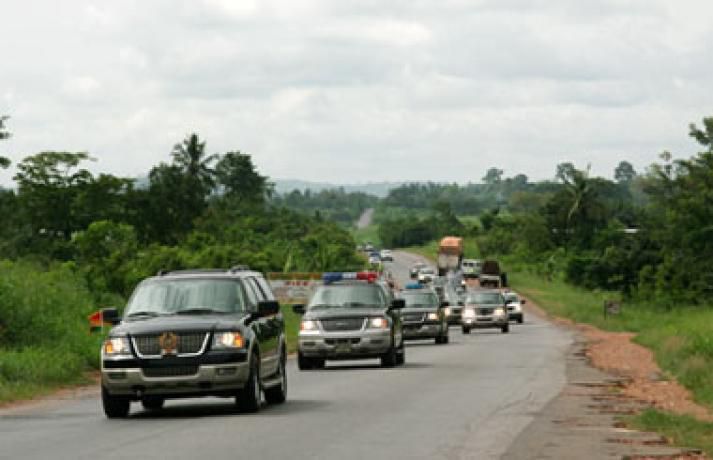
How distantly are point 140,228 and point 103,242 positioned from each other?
2122cm

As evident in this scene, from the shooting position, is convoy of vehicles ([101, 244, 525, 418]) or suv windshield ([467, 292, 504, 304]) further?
suv windshield ([467, 292, 504, 304])

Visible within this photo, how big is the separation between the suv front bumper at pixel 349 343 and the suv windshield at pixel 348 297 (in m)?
0.83

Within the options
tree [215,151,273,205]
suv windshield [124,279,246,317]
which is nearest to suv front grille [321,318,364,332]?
suv windshield [124,279,246,317]

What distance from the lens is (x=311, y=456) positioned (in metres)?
14.2

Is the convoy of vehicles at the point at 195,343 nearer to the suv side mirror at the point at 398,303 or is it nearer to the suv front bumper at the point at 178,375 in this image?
the suv front bumper at the point at 178,375

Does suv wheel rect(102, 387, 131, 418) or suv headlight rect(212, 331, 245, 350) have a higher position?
suv headlight rect(212, 331, 245, 350)

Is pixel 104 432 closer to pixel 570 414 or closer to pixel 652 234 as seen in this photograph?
pixel 570 414

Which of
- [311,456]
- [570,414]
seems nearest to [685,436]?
[570,414]

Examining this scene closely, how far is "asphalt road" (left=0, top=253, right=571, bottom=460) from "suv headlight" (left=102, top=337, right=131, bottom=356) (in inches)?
32.1

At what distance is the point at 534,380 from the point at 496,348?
15.7 meters

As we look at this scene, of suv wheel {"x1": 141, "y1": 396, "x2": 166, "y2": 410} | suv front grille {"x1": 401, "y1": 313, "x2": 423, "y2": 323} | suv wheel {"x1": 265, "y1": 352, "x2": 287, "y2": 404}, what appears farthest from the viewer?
suv front grille {"x1": 401, "y1": 313, "x2": 423, "y2": 323}

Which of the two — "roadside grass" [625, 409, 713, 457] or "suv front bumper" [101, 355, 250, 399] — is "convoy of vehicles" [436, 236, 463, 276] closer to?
"roadside grass" [625, 409, 713, 457]

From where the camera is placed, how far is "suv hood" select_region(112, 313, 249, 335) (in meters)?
18.8

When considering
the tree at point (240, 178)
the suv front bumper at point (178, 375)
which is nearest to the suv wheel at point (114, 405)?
the suv front bumper at point (178, 375)
